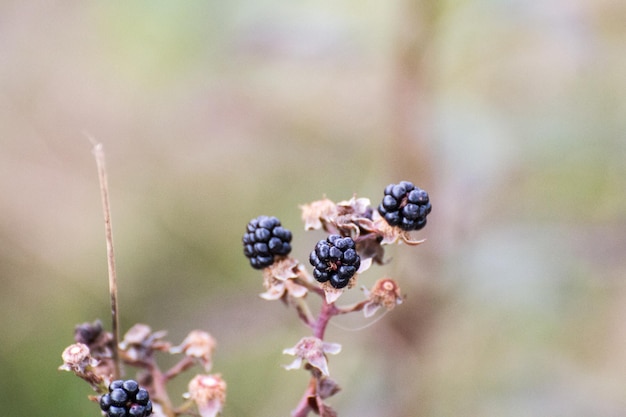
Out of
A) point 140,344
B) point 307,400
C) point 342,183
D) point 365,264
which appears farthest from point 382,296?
point 342,183

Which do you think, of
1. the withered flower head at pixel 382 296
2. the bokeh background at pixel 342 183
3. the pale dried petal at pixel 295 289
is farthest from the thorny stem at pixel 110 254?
the bokeh background at pixel 342 183

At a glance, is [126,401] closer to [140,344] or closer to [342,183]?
[140,344]

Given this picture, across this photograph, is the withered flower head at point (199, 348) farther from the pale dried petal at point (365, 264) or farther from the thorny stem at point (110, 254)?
the pale dried petal at point (365, 264)

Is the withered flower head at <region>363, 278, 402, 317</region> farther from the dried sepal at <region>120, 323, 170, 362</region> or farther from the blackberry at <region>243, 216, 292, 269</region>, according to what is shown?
the dried sepal at <region>120, 323, 170, 362</region>

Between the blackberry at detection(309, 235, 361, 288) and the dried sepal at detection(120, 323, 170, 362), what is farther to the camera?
the dried sepal at detection(120, 323, 170, 362)

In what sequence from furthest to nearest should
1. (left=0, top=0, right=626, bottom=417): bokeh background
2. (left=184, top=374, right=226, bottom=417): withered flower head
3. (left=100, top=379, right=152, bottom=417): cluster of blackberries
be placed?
(left=0, top=0, right=626, bottom=417): bokeh background
(left=184, top=374, right=226, bottom=417): withered flower head
(left=100, top=379, right=152, bottom=417): cluster of blackberries

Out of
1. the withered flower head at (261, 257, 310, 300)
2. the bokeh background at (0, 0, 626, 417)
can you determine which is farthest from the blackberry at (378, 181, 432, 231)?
the bokeh background at (0, 0, 626, 417)

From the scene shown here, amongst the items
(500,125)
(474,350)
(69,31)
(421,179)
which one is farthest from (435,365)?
(69,31)
